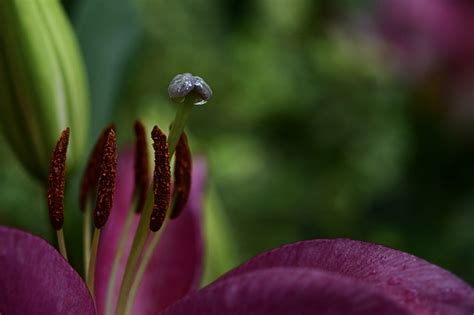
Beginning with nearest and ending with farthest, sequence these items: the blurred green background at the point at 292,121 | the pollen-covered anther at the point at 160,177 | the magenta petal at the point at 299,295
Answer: the magenta petal at the point at 299,295, the pollen-covered anther at the point at 160,177, the blurred green background at the point at 292,121

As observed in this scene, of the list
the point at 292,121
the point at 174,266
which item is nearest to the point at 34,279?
the point at 174,266

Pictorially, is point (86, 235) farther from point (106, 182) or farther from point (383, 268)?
point (383, 268)

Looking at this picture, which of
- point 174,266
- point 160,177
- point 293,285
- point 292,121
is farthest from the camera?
point 292,121

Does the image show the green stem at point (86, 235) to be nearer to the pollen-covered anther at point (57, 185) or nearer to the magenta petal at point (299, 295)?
the pollen-covered anther at point (57, 185)

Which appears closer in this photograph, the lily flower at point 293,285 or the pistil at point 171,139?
the lily flower at point 293,285

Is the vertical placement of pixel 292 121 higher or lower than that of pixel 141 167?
lower

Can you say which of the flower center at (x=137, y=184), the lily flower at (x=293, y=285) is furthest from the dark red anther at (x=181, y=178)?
the lily flower at (x=293, y=285)

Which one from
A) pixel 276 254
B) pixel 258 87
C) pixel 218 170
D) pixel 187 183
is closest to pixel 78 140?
pixel 187 183

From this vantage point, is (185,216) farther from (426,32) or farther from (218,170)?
(218,170)
